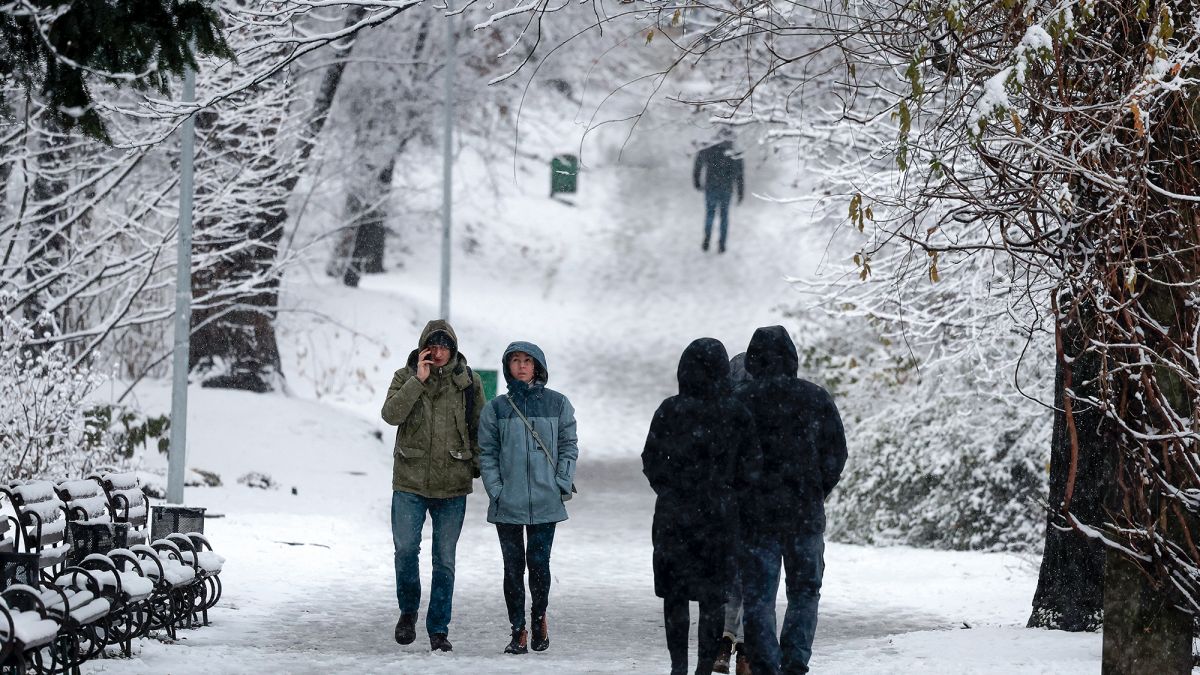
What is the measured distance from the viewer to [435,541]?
8.58 meters

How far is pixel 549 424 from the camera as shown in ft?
27.9

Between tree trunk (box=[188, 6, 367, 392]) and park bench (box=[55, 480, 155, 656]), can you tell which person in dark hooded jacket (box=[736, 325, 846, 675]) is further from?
tree trunk (box=[188, 6, 367, 392])

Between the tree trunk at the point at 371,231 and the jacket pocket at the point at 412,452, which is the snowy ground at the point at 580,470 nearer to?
the tree trunk at the point at 371,231

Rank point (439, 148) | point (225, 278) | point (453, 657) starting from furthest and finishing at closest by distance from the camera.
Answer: point (439, 148)
point (225, 278)
point (453, 657)

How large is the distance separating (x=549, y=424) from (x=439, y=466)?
670mm

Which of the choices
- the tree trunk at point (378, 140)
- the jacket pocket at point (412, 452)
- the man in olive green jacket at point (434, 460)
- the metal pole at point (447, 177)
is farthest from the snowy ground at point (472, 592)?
the tree trunk at point (378, 140)

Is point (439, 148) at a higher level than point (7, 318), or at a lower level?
higher

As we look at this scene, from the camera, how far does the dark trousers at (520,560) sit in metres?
8.48

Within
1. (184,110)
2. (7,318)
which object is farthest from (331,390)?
(184,110)

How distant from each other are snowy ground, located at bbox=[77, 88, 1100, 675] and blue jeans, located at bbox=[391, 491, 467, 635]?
303 mm

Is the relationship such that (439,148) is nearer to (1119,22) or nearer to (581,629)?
(581,629)

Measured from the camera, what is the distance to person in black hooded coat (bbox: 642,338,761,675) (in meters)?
7.05

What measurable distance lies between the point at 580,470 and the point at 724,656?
1351 centimetres

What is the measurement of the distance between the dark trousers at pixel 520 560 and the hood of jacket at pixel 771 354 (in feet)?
5.54
